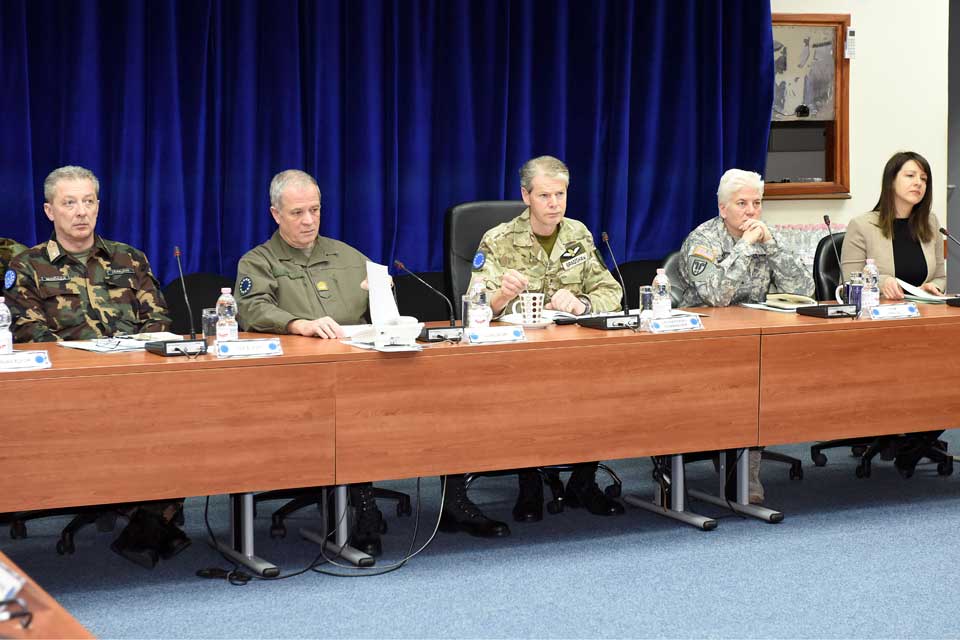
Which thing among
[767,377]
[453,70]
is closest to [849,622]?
[767,377]

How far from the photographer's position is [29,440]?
2.56 metres

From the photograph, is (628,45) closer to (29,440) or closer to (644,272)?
(644,272)

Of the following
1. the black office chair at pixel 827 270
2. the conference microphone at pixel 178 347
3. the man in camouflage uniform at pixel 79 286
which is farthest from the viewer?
the black office chair at pixel 827 270

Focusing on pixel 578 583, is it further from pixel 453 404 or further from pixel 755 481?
pixel 755 481

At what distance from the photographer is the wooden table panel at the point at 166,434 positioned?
2570 millimetres

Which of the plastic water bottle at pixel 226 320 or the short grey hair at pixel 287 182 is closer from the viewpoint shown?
the plastic water bottle at pixel 226 320

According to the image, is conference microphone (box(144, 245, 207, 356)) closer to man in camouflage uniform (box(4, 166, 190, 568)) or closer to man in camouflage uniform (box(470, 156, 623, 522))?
man in camouflage uniform (box(4, 166, 190, 568))

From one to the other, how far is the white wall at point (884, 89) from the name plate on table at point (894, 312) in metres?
1.76

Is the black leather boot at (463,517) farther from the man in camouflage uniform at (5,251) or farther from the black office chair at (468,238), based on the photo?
the man in camouflage uniform at (5,251)

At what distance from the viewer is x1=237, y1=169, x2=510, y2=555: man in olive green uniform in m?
3.29

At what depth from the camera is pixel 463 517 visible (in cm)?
337

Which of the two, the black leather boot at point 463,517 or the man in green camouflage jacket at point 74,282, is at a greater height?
the man in green camouflage jacket at point 74,282

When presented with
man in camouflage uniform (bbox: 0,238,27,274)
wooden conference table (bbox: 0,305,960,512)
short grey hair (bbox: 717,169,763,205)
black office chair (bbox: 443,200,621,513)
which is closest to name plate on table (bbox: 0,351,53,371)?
wooden conference table (bbox: 0,305,960,512)

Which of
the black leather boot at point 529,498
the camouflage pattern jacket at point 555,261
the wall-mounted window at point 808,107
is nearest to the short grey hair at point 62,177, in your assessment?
the camouflage pattern jacket at point 555,261
